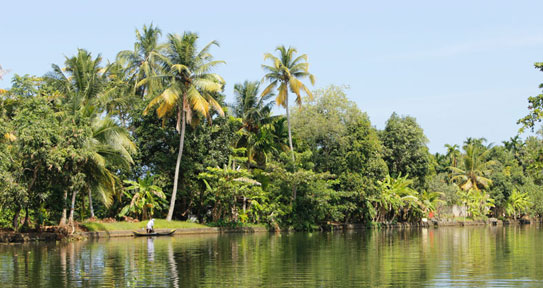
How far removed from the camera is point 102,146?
31.2 metres

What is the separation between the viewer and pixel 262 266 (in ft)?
61.2

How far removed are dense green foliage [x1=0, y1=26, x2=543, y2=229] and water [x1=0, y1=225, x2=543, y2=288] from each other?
482 cm

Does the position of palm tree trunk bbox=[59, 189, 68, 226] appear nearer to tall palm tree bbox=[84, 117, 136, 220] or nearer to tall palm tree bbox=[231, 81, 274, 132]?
tall palm tree bbox=[84, 117, 136, 220]

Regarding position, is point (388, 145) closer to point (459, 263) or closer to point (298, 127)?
point (298, 127)

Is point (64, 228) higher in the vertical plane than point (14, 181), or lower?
lower

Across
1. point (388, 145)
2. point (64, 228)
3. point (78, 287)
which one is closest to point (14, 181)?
point (64, 228)

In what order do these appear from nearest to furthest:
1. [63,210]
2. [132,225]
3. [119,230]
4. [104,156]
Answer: [63,210] → [104,156] → [119,230] → [132,225]

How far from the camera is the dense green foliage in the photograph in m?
28.8

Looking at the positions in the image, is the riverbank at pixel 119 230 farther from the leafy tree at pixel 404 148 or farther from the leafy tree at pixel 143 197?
the leafy tree at pixel 404 148

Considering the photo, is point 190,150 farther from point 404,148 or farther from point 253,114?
point 404,148

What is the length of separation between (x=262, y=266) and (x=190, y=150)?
23.6 metres

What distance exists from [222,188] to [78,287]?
2593 cm

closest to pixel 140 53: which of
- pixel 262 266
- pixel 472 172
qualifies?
pixel 262 266

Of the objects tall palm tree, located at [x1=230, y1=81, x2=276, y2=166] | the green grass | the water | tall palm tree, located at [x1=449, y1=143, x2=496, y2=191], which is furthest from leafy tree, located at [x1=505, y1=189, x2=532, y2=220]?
the water
